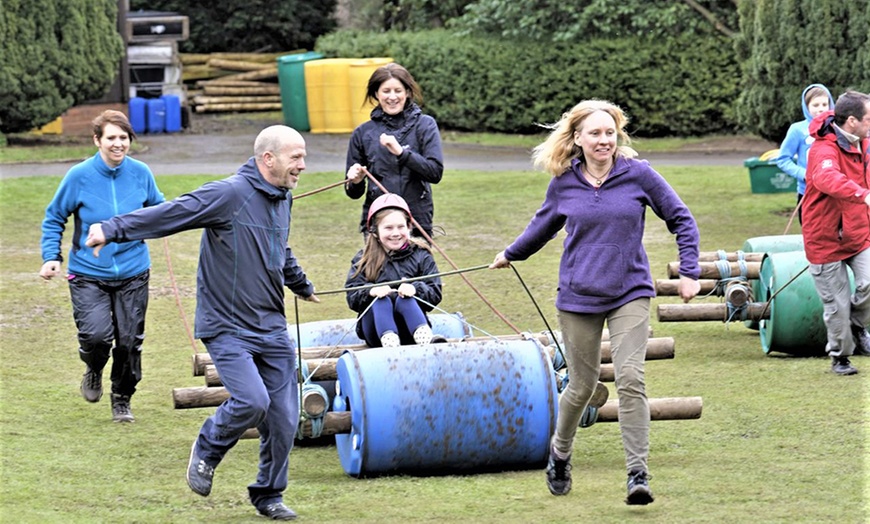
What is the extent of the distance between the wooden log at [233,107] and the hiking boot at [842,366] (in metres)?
23.8

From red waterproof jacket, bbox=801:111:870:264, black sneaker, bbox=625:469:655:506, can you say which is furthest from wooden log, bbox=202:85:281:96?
black sneaker, bbox=625:469:655:506

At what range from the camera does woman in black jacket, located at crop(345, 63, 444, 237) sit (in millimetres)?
8695

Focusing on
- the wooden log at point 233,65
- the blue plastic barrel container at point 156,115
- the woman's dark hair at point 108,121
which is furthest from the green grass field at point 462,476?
the wooden log at point 233,65

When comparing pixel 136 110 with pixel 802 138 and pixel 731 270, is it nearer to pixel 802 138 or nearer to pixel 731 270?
pixel 802 138

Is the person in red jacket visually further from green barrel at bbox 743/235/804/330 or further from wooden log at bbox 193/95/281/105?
wooden log at bbox 193/95/281/105

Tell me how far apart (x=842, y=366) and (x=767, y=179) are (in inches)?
400

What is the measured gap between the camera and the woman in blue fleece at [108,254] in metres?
8.41

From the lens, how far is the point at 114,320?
8688 millimetres

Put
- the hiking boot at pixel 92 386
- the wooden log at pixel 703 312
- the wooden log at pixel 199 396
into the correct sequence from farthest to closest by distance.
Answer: the wooden log at pixel 703 312 → the hiking boot at pixel 92 386 → the wooden log at pixel 199 396

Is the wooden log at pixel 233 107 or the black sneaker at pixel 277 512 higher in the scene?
the black sneaker at pixel 277 512

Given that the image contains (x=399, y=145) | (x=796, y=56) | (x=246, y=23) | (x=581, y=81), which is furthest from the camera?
(x=246, y=23)

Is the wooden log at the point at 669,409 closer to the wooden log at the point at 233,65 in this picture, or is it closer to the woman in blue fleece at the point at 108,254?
the woman in blue fleece at the point at 108,254

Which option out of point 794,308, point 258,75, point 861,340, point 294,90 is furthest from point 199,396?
point 258,75

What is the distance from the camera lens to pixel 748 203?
1895 cm
